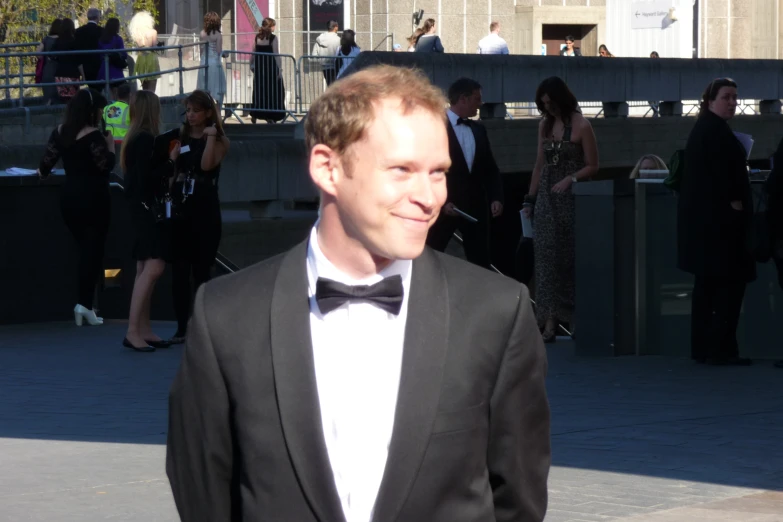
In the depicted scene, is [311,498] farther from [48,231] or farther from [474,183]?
[48,231]

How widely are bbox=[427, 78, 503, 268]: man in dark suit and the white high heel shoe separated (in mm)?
3104

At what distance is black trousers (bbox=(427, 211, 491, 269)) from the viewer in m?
10.9

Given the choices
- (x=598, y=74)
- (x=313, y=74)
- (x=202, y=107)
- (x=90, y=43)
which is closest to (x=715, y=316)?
(x=202, y=107)

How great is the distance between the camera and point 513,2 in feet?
125

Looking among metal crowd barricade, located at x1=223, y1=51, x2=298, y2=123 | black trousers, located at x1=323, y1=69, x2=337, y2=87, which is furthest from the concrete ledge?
black trousers, located at x1=323, y1=69, x2=337, y2=87

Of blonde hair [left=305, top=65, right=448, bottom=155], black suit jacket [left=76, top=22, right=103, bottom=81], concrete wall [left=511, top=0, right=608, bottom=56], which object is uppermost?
concrete wall [left=511, top=0, right=608, bottom=56]

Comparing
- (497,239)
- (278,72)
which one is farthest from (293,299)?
(278,72)

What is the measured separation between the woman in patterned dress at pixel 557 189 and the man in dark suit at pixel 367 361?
25.9 ft

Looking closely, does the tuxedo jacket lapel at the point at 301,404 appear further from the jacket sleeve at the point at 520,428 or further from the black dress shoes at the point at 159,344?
the black dress shoes at the point at 159,344

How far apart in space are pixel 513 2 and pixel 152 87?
65.4 ft

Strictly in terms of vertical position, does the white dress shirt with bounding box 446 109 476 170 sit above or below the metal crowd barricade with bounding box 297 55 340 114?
below

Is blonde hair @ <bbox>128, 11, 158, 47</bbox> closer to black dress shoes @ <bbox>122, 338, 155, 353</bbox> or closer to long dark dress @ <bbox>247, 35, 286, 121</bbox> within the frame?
long dark dress @ <bbox>247, 35, 286, 121</bbox>

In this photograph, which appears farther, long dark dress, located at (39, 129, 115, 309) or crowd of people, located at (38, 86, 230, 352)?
long dark dress, located at (39, 129, 115, 309)

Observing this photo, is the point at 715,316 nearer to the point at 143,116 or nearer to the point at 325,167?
the point at 143,116
